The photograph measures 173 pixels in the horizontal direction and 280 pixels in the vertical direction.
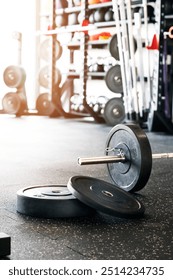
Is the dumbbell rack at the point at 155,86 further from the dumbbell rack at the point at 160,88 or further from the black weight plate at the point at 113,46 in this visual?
the black weight plate at the point at 113,46

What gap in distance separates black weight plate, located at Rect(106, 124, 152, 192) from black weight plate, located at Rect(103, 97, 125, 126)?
10.7ft

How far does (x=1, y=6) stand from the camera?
7250 millimetres

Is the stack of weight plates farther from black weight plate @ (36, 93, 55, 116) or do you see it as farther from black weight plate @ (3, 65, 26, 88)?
black weight plate @ (36, 93, 55, 116)

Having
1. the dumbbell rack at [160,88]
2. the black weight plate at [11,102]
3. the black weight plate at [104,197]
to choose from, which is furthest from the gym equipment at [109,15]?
the black weight plate at [104,197]

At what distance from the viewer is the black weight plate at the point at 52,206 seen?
1.84 m

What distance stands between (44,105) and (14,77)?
642mm

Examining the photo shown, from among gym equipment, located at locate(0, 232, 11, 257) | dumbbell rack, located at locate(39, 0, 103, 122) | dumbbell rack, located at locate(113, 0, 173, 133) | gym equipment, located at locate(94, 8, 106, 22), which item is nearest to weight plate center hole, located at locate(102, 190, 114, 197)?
gym equipment, located at locate(0, 232, 11, 257)

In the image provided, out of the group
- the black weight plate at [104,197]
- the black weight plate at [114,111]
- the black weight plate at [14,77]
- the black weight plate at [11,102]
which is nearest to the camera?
the black weight plate at [104,197]

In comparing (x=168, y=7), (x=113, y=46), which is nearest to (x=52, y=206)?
(x=168, y=7)

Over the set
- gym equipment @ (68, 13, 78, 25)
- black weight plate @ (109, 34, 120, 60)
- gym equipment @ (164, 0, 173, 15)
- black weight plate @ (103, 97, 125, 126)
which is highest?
gym equipment @ (68, 13, 78, 25)

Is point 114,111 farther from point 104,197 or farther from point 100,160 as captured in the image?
point 104,197

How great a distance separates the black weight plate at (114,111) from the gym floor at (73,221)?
1.54 m

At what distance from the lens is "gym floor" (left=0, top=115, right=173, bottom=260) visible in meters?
1.49

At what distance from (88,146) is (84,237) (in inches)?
91.5
